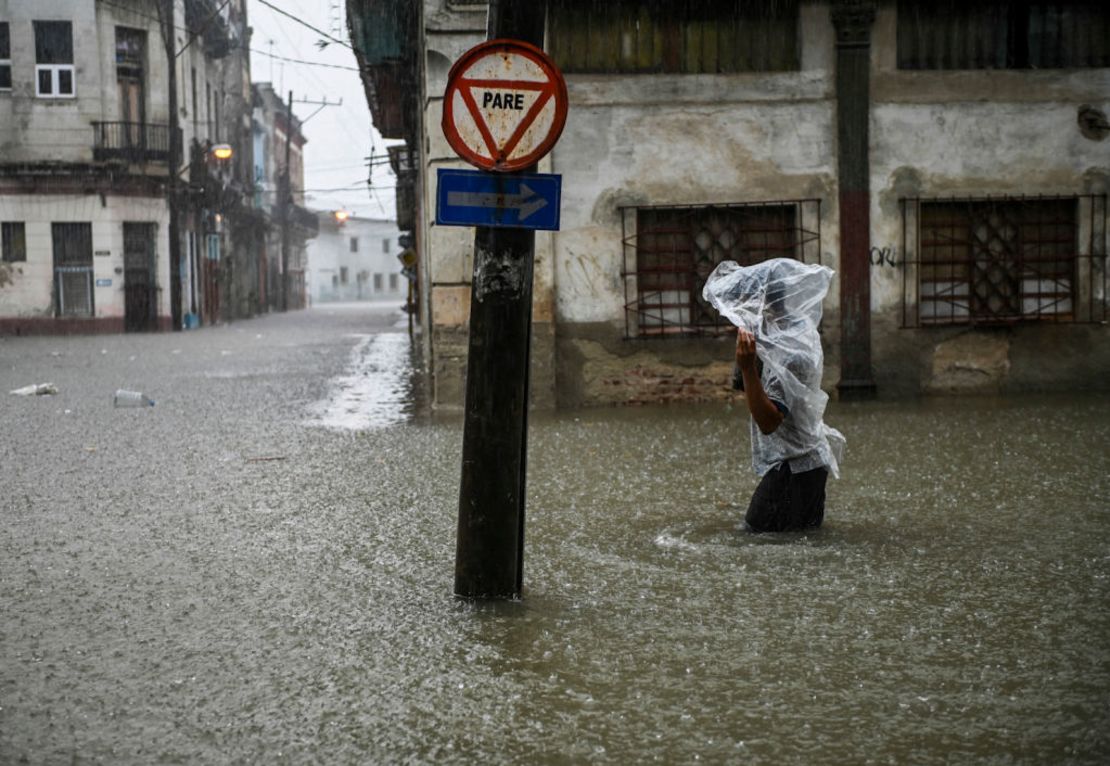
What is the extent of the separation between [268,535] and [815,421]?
9.49 feet

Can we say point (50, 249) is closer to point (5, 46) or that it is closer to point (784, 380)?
point (5, 46)

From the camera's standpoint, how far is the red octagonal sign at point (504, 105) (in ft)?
14.4

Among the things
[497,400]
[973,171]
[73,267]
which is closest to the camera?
[497,400]

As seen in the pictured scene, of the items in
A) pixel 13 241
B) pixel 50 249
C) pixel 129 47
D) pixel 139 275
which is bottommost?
pixel 139 275

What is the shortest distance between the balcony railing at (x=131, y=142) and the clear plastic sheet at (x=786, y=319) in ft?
98.3

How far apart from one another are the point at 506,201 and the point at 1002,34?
9.32 metres

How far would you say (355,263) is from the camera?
9531 centimetres

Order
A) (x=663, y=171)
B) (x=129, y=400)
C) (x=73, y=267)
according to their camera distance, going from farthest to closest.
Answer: (x=73, y=267) → (x=129, y=400) → (x=663, y=171)

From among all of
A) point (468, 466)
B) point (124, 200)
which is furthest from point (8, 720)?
point (124, 200)

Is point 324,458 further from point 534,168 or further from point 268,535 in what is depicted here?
point 534,168

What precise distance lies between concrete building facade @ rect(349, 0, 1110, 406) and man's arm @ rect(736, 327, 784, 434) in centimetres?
580

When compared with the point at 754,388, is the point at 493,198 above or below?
above

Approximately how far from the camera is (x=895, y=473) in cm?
759

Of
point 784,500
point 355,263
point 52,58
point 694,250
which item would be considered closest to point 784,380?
point 784,500
